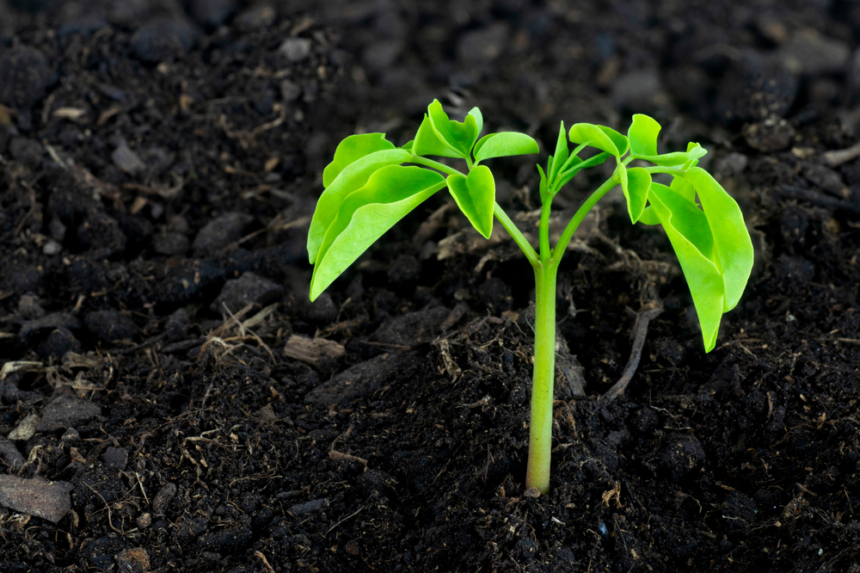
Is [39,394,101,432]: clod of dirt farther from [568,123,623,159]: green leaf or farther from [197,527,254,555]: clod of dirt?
[568,123,623,159]: green leaf

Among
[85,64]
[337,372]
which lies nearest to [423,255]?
[337,372]

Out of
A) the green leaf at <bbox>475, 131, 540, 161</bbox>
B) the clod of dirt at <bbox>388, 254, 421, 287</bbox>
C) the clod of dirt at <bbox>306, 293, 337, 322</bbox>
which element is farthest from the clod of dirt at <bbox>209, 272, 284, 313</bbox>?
the green leaf at <bbox>475, 131, 540, 161</bbox>

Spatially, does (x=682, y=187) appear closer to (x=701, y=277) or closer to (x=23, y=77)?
(x=701, y=277)

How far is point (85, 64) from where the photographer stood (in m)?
3.67

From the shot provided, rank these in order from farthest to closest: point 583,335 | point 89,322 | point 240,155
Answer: point 240,155 → point 89,322 → point 583,335

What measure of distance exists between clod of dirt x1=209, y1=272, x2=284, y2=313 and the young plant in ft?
3.67

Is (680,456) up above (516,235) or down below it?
below

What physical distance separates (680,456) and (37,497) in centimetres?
165

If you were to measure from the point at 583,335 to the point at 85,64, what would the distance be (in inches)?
119

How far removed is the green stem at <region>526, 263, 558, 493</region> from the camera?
146 centimetres

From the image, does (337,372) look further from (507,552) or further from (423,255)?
(507,552)

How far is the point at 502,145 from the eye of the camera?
1379 mm

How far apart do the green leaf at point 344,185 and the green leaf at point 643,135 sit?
1.45 feet

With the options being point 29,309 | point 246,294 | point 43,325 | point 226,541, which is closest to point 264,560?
point 226,541
